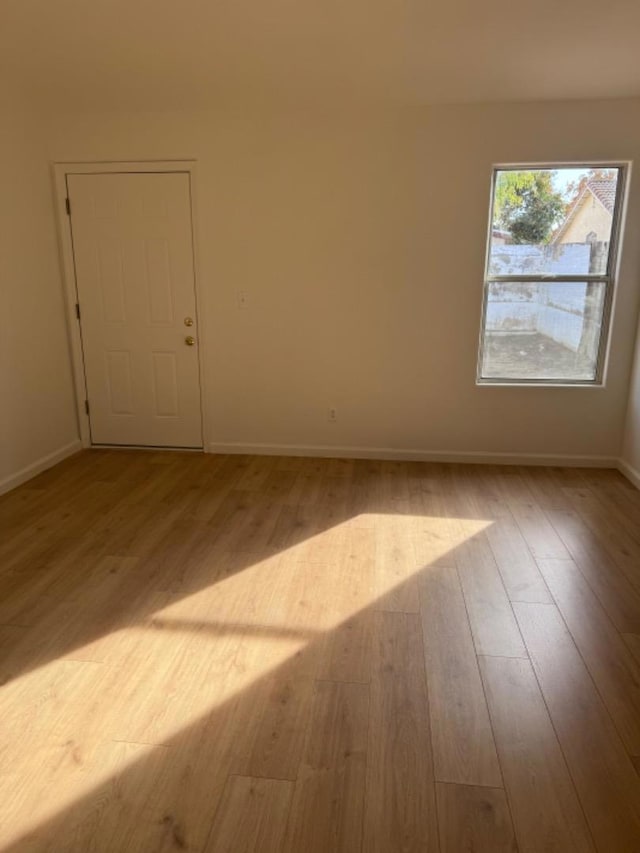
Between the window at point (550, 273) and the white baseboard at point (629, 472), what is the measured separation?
2.14 ft

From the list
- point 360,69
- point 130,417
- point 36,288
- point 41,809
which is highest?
point 360,69

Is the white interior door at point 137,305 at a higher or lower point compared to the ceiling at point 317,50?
lower

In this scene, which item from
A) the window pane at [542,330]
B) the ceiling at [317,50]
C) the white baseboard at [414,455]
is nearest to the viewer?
the ceiling at [317,50]

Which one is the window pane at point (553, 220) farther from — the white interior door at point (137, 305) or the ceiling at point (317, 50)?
the white interior door at point (137, 305)

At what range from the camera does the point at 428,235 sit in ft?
13.1

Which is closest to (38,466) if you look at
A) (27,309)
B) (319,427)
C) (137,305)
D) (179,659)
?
(27,309)

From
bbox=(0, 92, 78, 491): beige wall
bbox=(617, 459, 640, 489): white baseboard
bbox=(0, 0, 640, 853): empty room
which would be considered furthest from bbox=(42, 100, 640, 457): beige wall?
bbox=(0, 92, 78, 491): beige wall

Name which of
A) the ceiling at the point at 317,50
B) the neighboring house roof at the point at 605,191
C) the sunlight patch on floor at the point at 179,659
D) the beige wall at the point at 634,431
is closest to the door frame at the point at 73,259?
the ceiling at the point at 317,50

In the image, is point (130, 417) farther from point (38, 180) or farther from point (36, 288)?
point (38, 180)

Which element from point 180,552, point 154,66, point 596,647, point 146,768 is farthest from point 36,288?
point 596,647

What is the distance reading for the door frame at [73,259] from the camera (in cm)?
406

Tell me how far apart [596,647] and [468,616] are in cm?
50

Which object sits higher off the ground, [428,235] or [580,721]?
[428,235]

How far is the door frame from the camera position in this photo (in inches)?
160
